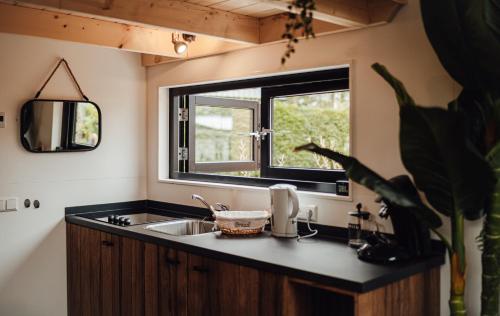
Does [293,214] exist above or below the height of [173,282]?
above

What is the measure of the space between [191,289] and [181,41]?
63.6 inches

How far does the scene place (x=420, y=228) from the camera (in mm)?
2299

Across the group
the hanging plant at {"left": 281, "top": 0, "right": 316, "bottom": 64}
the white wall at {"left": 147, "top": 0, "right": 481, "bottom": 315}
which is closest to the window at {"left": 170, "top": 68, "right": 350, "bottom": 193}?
the white wall at {"left": 147, "top": 0, "right": 481, "bottom": 315}

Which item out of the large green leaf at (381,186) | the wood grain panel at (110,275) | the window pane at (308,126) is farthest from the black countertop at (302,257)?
the window pane at (308,126)

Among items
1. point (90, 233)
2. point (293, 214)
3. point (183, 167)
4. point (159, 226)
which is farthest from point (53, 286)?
point (293, 214)

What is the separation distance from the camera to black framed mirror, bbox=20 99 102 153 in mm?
3342

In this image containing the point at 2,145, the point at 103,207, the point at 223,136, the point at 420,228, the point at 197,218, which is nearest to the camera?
the point at 420,228

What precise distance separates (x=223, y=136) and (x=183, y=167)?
0.52 m

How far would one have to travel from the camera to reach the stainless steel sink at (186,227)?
3334 millimetres

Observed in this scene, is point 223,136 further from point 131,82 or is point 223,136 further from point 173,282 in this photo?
point 173,282

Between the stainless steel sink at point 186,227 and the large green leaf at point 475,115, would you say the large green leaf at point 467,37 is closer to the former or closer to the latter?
the large green leaf at point 475,115

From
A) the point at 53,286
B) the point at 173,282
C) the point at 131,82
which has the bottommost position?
the point at 53,286

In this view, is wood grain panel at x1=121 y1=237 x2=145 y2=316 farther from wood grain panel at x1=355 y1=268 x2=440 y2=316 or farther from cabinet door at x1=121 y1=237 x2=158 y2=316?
wood grain panel at x1=355 y1=268 x2=440 y2=316

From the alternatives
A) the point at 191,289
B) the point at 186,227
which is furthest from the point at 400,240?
the point at 186,227
